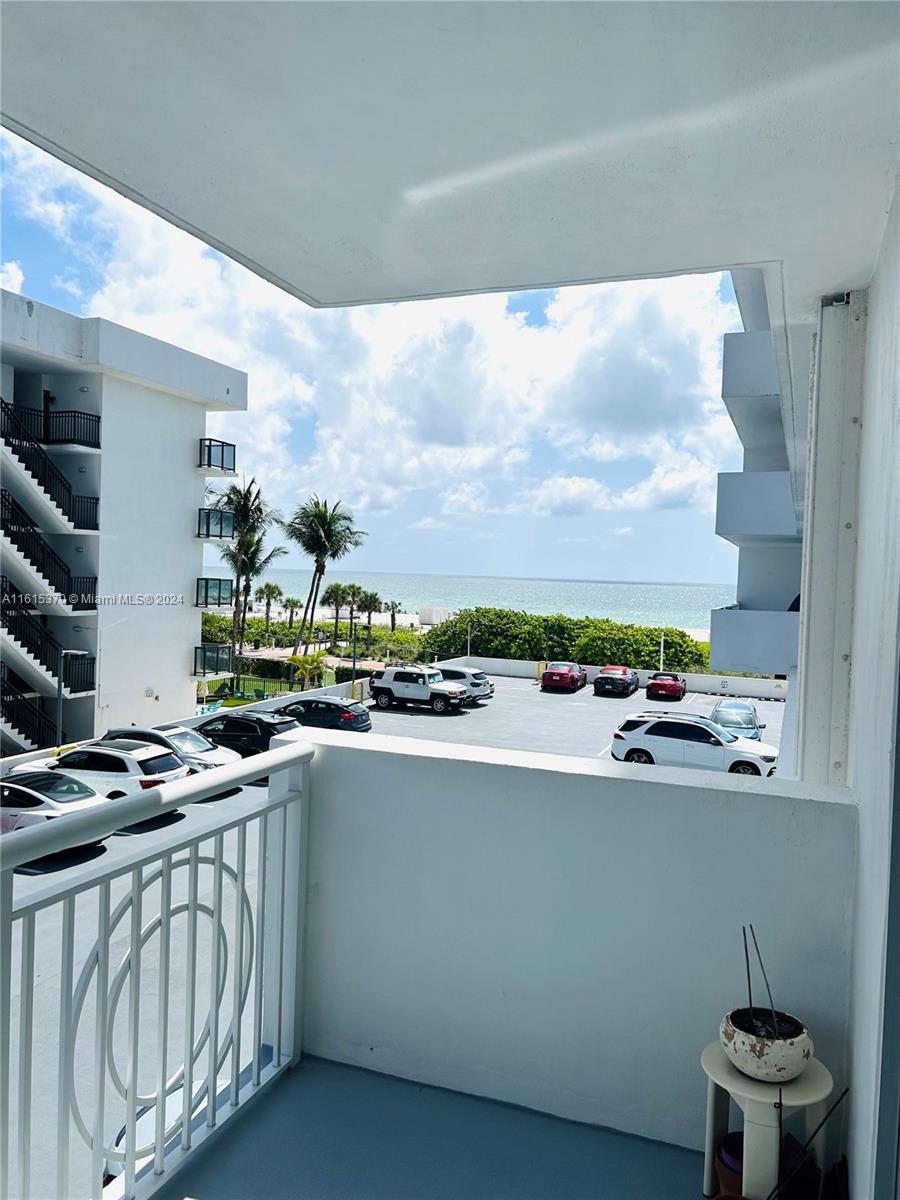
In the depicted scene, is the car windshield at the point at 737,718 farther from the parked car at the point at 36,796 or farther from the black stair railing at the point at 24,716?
the black stair railing at the point at 24,716

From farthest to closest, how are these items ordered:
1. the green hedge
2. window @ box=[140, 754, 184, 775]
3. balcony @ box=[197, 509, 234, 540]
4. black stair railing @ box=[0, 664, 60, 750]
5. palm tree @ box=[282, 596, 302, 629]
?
1. palm tree @ box=[282, 596, 302, 629]
2. the green hedge
3. balcony @ box=[197, 509, 234, 540]
4. black stair railing @ box=[0, 664, 60, 750]
5. window @ box=[140, 754, 184, 775]

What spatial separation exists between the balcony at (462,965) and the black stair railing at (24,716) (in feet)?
45.1

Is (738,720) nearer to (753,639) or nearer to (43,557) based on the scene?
(753,639)

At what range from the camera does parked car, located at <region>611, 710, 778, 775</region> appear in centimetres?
930

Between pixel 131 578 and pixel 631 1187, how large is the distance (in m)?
16.5

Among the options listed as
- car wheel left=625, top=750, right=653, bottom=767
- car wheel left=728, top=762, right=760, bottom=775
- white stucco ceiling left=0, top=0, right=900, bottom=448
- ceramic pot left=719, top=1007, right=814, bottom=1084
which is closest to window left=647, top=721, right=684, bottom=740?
car wheel left=625, top=750, right=653, bottom=767

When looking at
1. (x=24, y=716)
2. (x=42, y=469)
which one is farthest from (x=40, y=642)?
(x=42, y=469)

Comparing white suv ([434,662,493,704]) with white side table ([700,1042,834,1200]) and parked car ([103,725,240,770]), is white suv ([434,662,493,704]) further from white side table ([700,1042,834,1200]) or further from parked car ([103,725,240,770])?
white side table ([700,1042,834,1200])

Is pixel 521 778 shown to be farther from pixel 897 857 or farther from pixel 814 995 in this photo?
pixel 897 857

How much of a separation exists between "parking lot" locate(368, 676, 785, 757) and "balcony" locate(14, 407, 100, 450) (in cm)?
785

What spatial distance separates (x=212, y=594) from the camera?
18344 mm

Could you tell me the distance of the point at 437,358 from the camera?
228 feet

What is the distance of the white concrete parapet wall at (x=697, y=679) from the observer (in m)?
21.5

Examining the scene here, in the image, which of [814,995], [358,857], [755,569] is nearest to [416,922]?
[358,857]
